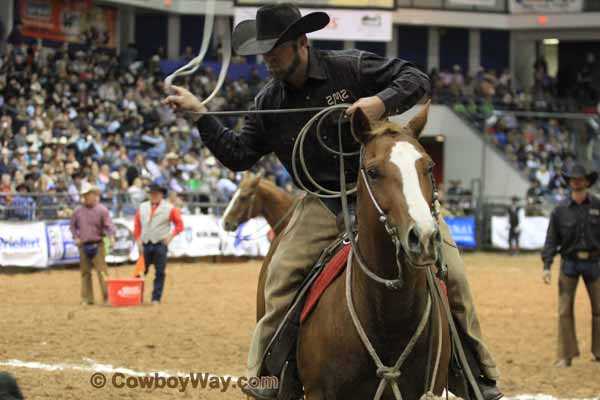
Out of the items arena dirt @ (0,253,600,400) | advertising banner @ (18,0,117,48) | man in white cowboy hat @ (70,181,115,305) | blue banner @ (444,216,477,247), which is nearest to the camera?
arena dirt @ (0,253,600,400)

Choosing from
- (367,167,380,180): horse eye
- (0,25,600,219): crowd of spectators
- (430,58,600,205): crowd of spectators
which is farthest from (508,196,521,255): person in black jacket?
(367,167,380,180): horse eye

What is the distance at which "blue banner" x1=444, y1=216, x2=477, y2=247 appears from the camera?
2969cm

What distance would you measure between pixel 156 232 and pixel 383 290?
11.4 m

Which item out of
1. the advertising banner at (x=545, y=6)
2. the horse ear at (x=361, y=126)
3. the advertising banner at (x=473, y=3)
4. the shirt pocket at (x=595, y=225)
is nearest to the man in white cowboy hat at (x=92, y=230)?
the shirt pocket at (x=595, y=225)

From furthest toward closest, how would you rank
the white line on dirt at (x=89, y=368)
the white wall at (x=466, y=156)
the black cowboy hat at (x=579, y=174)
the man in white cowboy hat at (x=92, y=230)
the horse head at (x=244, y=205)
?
the white wall at (x=466, y=156) < the man in white cowboy hat at (x=92, y=230) < the horse head at (x=244, y=205) < the black cowboy hat at (x=579, y=174) < the white line on dirt at (x=89, y=368)

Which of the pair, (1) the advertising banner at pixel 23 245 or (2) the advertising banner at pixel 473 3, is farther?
(2) the advertising banner at pixel 473 3

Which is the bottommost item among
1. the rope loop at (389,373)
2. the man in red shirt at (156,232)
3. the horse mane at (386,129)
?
the man in red shirt at (156,232)

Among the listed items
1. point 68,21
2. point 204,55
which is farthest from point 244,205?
point 68,21

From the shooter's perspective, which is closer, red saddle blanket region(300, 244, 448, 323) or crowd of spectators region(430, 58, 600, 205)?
red saddle blanket region(300, 244, 448, 323)

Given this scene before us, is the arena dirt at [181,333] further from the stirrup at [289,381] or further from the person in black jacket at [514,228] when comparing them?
the person in black jacket at [514,228]

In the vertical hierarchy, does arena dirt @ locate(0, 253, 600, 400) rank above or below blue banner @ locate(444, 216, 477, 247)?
above

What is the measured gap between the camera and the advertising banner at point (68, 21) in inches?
1185

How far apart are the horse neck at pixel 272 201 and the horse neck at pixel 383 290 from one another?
9.35 metres

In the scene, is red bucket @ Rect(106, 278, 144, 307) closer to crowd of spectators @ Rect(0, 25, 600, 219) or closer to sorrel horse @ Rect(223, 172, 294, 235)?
sorrel horse @ Rect(223, 172, 294, 235)
